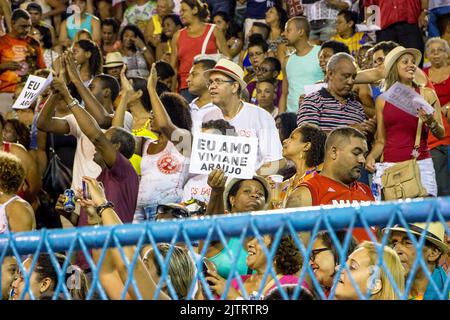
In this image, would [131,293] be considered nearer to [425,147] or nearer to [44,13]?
[425,147]

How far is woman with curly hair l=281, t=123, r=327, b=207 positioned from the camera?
7.37 metres

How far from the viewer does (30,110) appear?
1119cm

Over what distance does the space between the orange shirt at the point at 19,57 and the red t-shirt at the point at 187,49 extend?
1.85 meters

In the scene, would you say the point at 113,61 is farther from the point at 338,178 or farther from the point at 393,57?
the point at 338,178

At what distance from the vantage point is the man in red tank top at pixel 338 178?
6.43 metres

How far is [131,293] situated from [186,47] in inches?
318

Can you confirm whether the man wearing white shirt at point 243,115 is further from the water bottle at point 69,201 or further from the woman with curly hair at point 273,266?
the woman with curly hair at point 273,266

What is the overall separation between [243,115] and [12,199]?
219cm

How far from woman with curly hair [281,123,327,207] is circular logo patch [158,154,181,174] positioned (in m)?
0.96

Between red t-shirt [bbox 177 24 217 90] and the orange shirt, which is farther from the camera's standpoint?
the orange shirt

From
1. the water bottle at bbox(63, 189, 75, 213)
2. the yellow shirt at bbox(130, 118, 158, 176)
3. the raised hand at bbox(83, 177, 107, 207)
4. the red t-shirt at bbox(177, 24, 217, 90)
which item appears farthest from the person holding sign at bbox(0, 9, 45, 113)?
the raised hand at bbox(83, 177, 107, 207)

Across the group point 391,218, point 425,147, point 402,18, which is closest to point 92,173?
point 425,147

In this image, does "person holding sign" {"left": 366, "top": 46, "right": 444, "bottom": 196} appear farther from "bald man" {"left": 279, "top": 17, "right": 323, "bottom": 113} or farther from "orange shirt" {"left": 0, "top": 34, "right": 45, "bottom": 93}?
"orange shirt" {"left": 0, "top": 34, "right": 45, "bottom": 93}

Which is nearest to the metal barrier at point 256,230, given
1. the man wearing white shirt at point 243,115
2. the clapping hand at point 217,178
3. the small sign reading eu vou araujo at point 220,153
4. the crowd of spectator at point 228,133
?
the crowd of spectator at point 228,133
